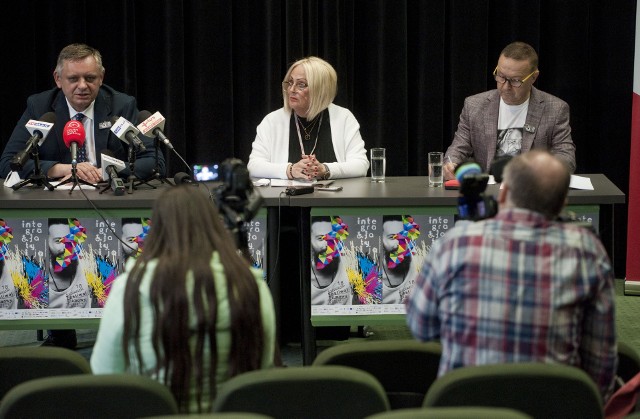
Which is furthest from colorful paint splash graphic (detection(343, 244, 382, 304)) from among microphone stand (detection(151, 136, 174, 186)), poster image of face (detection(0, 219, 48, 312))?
poster image of face (detection(0, 219, 48, 312))

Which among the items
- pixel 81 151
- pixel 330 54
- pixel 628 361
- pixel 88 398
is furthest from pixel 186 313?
pixel 330 54

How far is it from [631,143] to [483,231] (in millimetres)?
3824

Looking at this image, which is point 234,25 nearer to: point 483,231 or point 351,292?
point 351,292

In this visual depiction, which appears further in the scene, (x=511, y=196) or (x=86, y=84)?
(x=86, y=84)

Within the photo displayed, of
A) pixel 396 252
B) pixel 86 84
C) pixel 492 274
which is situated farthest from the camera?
pixel 86 84

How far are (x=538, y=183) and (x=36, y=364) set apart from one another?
143 centimetres

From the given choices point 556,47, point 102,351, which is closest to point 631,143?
point 556,47

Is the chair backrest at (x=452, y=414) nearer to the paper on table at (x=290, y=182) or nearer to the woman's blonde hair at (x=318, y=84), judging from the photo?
the paper on table at (x=290, y=182)

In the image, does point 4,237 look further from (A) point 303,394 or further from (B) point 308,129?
(A) point 303,394

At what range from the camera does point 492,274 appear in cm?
246

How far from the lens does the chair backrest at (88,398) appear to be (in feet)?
6.89

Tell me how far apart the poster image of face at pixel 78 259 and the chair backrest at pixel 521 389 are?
254 centimetres

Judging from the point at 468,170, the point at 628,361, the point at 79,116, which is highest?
the point at 79,116

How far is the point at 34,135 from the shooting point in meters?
4.49
